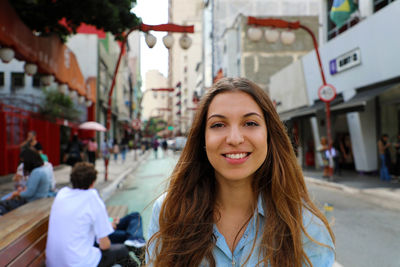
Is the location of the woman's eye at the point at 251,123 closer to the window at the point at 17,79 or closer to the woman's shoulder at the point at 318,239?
the woman's shoulder at the point at 318,239

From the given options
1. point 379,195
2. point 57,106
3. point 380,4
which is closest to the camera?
point 379,195

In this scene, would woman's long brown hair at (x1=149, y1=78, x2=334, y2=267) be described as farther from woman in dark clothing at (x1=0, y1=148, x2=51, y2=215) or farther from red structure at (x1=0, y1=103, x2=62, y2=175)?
red structure at (x1=0, y1=103, x2=62, y2=175)

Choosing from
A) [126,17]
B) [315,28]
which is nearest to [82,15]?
[126,17]

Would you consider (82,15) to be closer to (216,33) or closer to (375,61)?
(375,61)

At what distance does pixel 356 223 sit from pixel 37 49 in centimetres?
848

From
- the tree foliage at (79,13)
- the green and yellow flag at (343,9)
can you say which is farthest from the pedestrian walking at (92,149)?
the green and yellow flag at (343,9)

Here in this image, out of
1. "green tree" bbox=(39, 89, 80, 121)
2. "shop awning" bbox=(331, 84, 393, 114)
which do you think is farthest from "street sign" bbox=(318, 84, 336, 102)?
"green tree" bbox=(39, 89, 80, 121)

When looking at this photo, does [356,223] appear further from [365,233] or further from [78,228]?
[78,228]

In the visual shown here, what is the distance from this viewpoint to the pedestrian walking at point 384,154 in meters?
11.2

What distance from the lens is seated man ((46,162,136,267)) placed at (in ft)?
10.1

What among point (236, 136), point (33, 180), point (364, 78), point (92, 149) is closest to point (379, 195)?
point (364, 78)

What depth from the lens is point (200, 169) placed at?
202cm

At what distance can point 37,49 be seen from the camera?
27.8 ft

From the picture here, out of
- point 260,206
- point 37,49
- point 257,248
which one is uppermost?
point 37,49
